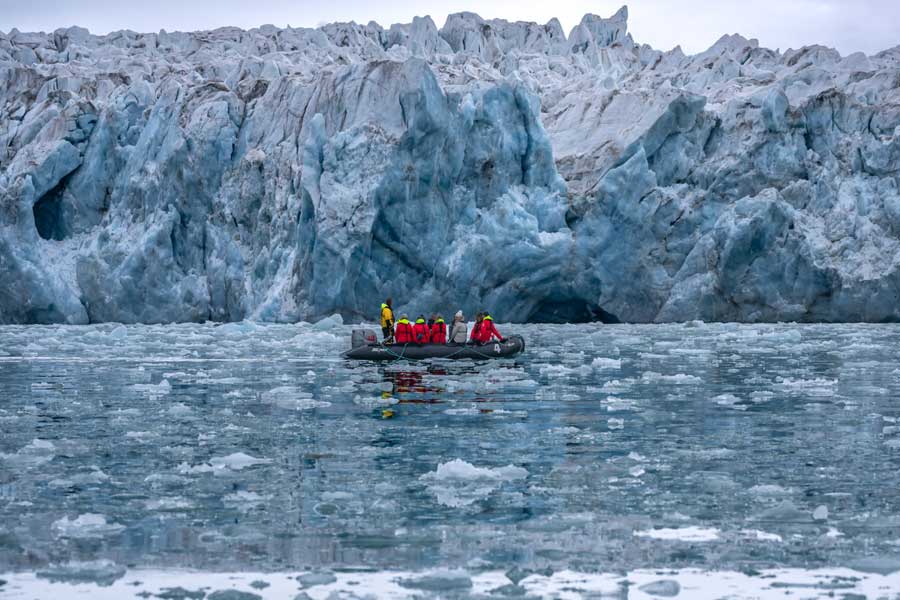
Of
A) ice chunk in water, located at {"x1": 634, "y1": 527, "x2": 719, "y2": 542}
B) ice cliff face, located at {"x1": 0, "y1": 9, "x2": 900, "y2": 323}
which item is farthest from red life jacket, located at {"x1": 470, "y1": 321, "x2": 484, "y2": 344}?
ice chunk in water, located at {"x1": 634, "y1": 527, "x2": 719, "y2": 542}

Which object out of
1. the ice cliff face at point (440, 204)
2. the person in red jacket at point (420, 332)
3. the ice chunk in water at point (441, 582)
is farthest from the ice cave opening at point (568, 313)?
the ice chunk in water at point (441, 582)

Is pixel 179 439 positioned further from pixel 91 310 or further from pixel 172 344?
pixel 91 310

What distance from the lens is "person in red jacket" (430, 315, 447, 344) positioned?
55.7 ft

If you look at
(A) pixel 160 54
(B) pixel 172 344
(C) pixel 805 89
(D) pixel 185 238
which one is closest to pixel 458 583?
(B) pixel 172 344

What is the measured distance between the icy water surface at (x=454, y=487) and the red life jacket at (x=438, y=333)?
4.76 meters

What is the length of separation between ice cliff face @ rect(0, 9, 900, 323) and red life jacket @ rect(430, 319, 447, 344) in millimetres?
11500

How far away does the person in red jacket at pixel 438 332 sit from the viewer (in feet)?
55.7

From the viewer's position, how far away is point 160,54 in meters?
50.2

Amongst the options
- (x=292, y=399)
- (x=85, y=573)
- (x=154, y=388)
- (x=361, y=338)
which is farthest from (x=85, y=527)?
(x=361, y=338)

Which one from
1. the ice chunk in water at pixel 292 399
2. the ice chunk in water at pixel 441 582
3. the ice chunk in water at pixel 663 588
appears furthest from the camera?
the ice chunk in water at pixel 292 399

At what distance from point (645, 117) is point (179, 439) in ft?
83.8

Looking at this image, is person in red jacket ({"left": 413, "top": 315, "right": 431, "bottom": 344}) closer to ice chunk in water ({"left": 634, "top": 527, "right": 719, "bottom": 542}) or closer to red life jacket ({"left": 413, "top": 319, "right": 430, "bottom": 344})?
red life jacket ({"left": 413, "top": 319, "right": 430, "bottom": 344})

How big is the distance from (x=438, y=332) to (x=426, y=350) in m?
0.44

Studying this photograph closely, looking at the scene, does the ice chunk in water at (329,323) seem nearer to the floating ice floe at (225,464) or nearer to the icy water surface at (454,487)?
the icy water surface at (454,487)
